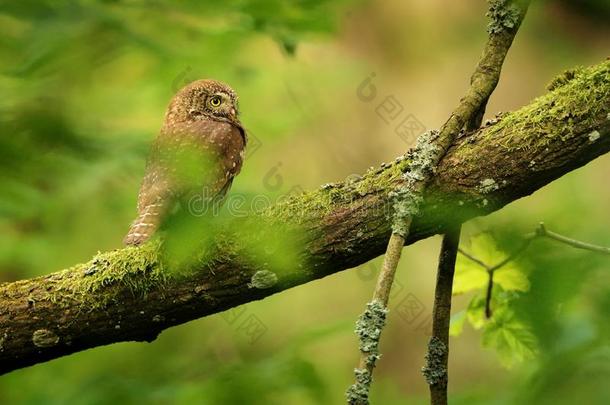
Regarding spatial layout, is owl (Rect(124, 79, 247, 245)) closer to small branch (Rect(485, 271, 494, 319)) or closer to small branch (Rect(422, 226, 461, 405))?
small branch (Rect(422, 226, 461, 405))

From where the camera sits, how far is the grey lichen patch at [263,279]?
268 cm

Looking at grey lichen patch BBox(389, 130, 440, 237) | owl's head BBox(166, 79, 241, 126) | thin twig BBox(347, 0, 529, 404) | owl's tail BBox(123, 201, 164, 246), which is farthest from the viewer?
owl's head BBox(166, 79, 241, 126)

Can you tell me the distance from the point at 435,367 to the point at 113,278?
46.8 inches

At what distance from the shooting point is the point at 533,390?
152 centimetres


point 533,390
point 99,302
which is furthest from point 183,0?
point 533,390

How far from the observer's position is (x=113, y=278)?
288cm

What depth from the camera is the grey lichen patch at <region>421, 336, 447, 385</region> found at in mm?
2688

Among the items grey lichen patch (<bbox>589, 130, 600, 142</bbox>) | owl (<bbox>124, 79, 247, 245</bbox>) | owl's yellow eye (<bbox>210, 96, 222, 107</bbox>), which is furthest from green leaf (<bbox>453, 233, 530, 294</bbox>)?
owl's yellow eye (<bbox>210, 96, 222, 107</bbox>)

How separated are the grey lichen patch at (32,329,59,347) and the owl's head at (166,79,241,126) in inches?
69.7

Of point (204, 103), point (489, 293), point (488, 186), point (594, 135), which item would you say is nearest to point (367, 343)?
point (488, 186)

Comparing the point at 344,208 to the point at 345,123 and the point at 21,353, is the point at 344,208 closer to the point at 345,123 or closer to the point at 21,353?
the point at 21,353

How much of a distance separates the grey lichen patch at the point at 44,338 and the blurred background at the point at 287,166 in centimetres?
45

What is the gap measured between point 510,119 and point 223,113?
88.9 inches

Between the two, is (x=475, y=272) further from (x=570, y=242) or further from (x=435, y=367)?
(x=570, y=242)
